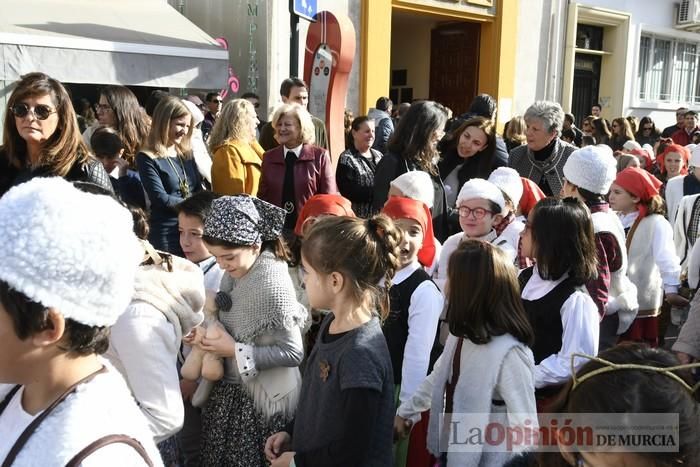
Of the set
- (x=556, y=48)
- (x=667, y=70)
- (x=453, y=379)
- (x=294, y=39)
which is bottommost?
(x=453, y=379)

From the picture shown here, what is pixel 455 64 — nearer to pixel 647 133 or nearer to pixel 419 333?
pixel 647 133

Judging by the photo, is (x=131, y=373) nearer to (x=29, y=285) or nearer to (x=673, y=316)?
(x=29, y=285)

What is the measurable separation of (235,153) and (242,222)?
7.04 feet

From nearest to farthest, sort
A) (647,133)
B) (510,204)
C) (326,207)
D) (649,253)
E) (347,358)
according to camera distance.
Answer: (347,358), (326,207), (510,204), (649,253), (647,133)

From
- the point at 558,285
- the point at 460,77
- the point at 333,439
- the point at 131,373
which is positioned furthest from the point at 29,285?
the point at 460,77

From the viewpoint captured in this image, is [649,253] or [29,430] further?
[649,253]

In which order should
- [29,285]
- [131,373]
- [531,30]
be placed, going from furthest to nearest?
[531,30], [131,373], [29,285]

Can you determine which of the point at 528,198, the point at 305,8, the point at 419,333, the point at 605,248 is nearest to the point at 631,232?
the point at 528,198

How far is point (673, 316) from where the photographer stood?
4148mm

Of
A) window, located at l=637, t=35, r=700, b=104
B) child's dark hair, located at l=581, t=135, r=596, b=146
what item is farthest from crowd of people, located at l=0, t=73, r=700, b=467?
window, located at l=637, t=35, r=700, b=104

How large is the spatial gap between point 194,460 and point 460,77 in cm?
1251

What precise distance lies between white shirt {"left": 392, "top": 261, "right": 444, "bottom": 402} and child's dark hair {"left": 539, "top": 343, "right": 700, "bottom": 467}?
118cm

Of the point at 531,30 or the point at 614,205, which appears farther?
the point at 531,30

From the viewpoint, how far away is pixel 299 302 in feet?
9.82
